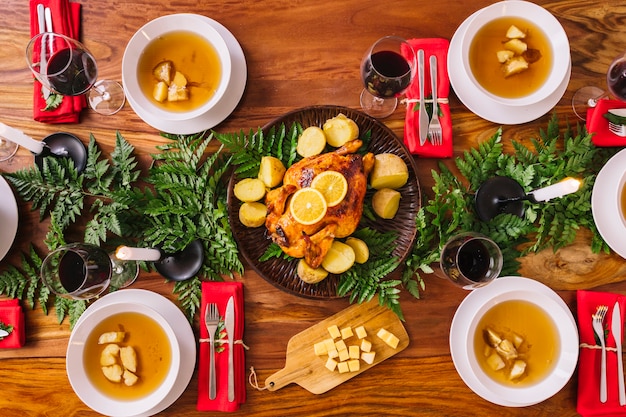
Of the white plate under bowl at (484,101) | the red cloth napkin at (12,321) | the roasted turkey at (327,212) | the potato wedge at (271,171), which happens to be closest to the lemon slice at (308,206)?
the roasted turkey at (327,212)

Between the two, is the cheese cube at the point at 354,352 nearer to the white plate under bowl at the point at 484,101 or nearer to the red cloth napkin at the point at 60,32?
the white plate under bowl at the point at 484,101

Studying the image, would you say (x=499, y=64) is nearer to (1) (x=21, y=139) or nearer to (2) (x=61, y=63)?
(2) (x=61, y=63)

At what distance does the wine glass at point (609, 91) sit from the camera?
1.81 metres

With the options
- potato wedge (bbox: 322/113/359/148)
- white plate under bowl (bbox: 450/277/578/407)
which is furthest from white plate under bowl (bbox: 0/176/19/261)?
white plate under bowl (bbox: 450/277/578/407)

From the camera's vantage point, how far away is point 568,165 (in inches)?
73.2

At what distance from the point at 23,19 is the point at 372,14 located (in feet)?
4.46

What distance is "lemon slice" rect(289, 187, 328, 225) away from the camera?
1759 millimetres

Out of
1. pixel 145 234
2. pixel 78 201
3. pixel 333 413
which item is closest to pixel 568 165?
pixel 333 413

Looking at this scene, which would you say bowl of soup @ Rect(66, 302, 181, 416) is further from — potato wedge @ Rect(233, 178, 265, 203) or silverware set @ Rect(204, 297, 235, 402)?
potato wedge @ Rect(233, 178, 265, 203)

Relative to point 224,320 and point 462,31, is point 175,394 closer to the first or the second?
point 224,320

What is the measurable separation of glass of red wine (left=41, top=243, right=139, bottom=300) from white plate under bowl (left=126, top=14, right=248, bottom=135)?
51 cm

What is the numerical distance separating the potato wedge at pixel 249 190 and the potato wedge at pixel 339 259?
0.33 m

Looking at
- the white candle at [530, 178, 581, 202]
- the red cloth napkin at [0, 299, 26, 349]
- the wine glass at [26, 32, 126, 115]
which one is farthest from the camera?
the red cloth napkin at [0, 299, 26, 349]

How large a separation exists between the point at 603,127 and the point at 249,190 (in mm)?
1361
